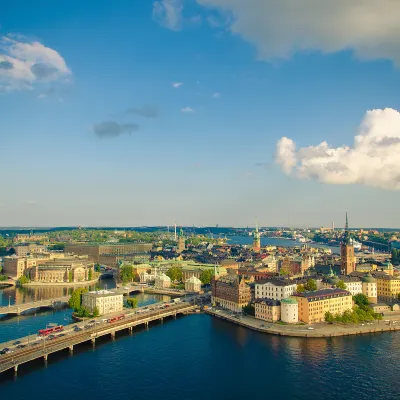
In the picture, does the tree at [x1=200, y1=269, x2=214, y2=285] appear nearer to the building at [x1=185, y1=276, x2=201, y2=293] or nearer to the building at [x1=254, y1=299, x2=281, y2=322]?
the building at [x1=185, y1=276, x2=201, y2=293]

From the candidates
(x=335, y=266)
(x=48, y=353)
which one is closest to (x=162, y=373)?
(x=48, y=353)

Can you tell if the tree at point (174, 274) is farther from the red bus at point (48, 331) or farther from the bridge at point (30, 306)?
the red bus at point (48, 331)

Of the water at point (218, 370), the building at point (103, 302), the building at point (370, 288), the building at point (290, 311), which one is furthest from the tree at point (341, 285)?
the building at point (103, 302)

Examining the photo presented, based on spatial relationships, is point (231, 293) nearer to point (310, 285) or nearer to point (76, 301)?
point (310, 285)

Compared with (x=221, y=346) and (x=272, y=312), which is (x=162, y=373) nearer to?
(x=221, y=346)

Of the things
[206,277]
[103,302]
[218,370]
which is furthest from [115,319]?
[206,277]

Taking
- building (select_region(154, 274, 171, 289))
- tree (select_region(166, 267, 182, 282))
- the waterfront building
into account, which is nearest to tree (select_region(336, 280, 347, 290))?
the waterfront building
